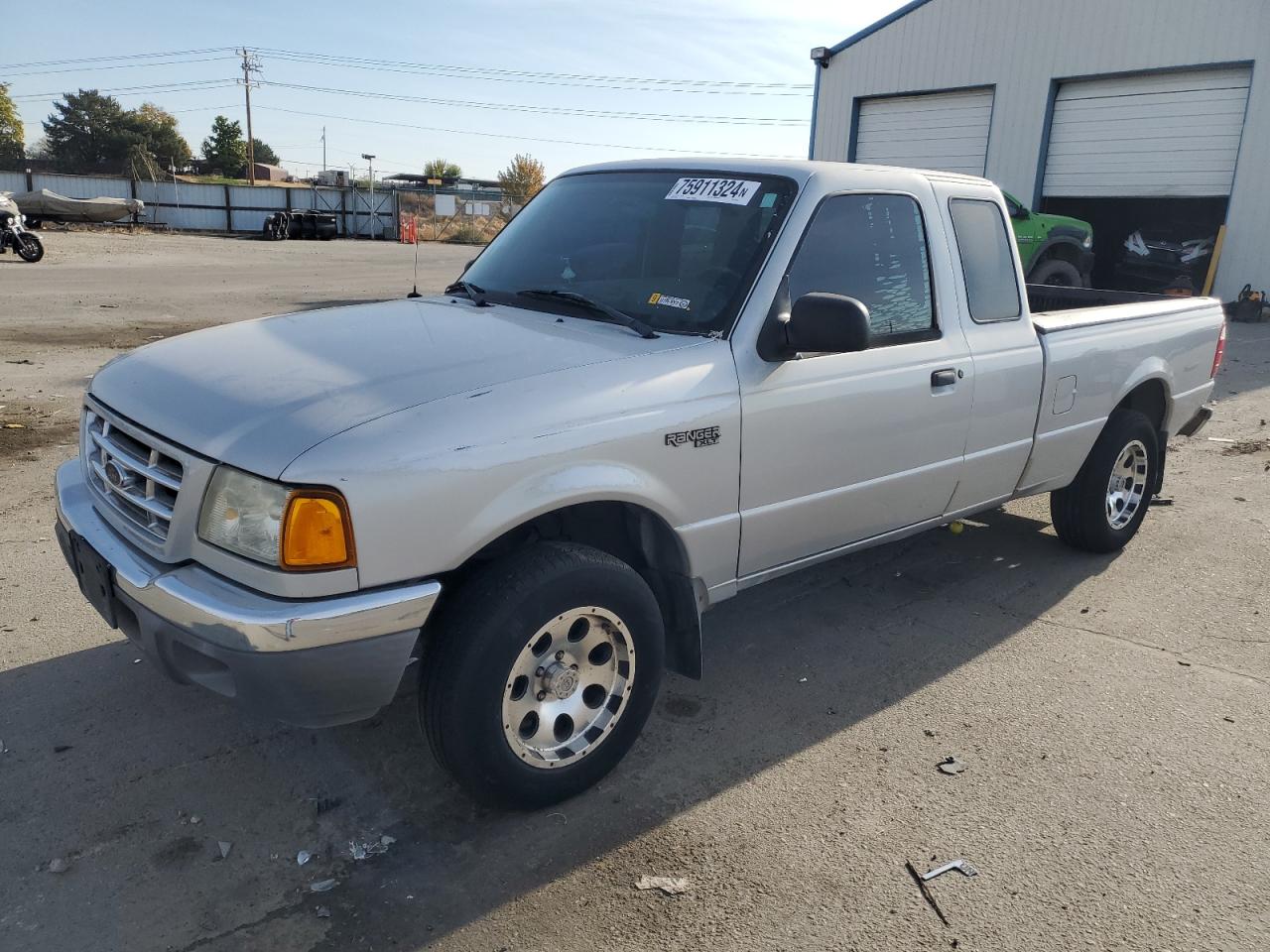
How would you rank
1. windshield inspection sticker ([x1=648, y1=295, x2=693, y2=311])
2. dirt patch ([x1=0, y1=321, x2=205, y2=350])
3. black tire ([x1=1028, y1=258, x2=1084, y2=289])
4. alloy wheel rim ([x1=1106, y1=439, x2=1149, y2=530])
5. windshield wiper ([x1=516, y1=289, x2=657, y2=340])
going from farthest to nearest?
black tire ([x1=1028, y1=258, x2=1084, y2=289])
dirt patch ([x1=0, y1=321, x2=205, y2=350])
alloy wheel rim ([x1=1106, y1=439, x2=1149, y2=530])
windshield inspection sticker ([x1=648, y1=295, x2=693, y2=311])
windshield wiper ([x1=516, y1=289, x2=657, y2=340])

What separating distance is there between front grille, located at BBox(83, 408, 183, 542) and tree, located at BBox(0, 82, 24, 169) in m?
77.8

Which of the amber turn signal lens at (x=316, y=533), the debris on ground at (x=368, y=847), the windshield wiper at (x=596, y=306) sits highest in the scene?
the windshield wiper at (x=596, y=306)

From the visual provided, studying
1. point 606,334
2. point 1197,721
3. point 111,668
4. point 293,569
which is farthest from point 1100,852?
point 111,668

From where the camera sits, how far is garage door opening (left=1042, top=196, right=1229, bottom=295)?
693 inches

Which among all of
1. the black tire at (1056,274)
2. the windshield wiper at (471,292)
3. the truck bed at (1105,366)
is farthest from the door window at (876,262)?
the black tire at (1056,274)

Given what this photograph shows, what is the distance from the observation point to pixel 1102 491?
5.18m

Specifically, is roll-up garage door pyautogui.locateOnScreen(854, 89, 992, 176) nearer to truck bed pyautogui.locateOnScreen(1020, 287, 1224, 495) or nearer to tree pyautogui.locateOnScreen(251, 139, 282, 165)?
truck bed pyautogui.locateOnScreen(1020, 287, 1224, 495)

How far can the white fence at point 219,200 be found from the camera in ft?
136

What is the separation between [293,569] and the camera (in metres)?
2.43

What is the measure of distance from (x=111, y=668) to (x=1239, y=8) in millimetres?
19567

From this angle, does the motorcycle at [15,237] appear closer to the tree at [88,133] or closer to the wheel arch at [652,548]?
the wheel arch at [652,548]

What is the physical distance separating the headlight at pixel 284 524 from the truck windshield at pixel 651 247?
141cm

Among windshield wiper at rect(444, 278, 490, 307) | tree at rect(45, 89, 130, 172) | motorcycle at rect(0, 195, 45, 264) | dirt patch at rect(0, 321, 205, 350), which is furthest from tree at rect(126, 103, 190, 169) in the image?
windshield wiper at rect(444, 278, 490, 307)

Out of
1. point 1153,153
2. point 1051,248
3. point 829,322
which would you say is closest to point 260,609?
point 829,322
